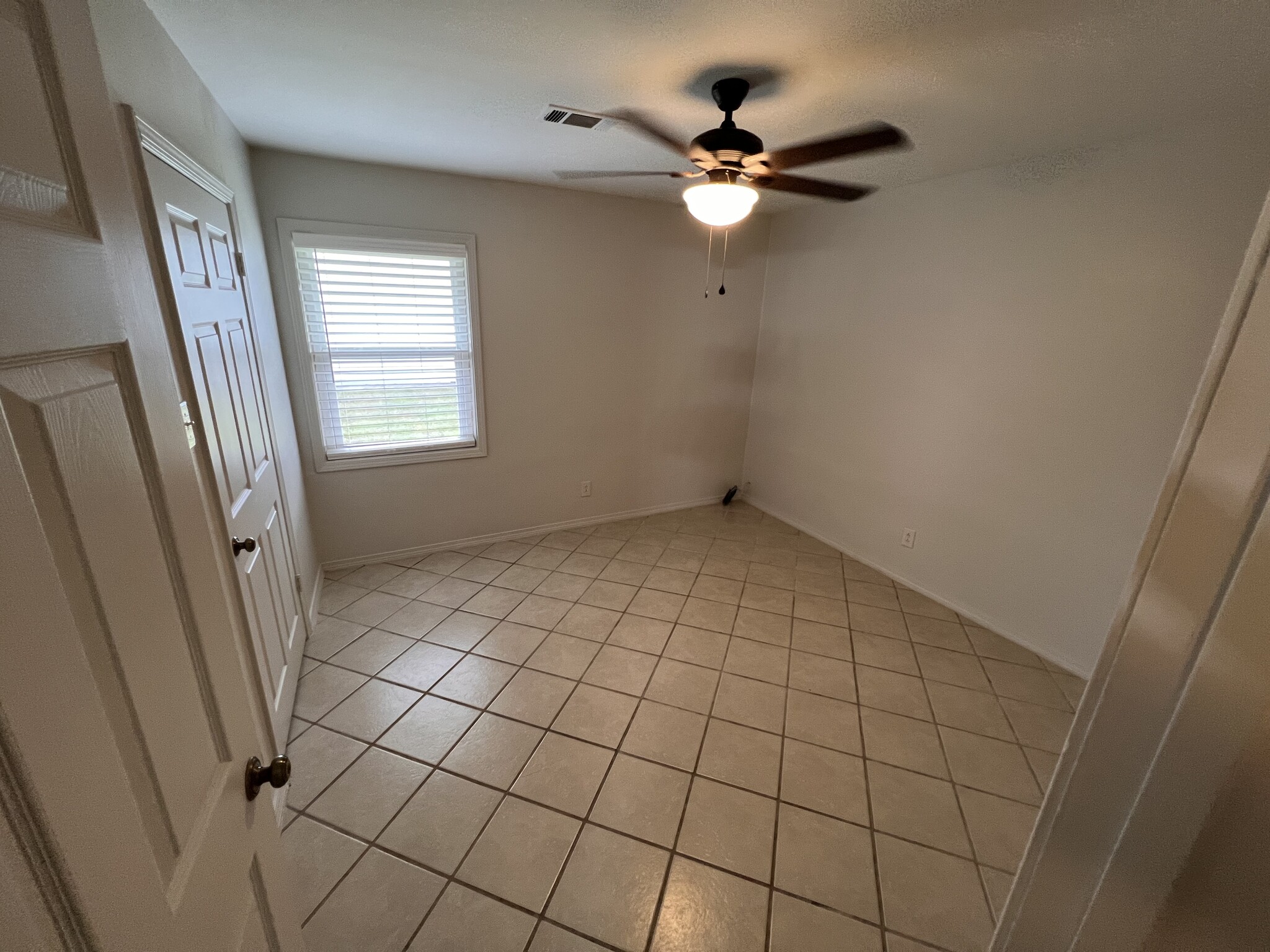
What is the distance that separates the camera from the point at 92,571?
18.1 inches

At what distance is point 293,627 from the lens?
7.18 ft

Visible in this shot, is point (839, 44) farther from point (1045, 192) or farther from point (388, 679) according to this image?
point (388, 679)

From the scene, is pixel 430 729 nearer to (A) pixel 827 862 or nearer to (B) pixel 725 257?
(A) pixel 827 862

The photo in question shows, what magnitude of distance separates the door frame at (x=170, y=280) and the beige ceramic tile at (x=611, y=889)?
1003 millimetres

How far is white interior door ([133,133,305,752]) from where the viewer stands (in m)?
1.28

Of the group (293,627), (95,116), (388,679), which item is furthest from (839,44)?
(293,627)

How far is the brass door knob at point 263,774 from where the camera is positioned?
76 centimetres

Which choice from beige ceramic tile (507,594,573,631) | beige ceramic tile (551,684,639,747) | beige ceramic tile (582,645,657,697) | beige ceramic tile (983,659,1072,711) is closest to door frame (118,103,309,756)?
beige ceramic tile (551,684,639,747)

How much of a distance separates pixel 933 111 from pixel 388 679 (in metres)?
3.17

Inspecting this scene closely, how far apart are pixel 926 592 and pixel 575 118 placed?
308 cm

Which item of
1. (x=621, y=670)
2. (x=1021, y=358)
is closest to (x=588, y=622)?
(x=621, y=670)

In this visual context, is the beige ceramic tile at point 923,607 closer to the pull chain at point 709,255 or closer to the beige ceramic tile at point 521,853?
the beige ceramic tile at point 521,853

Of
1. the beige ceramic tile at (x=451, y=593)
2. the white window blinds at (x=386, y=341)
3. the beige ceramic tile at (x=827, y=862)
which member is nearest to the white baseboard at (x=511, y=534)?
the beige ceramic tile at (x=451, y=593)

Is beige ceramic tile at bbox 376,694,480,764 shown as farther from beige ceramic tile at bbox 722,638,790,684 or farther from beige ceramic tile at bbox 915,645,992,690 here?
beige ceramic tile at bbox 915,645,992,690
